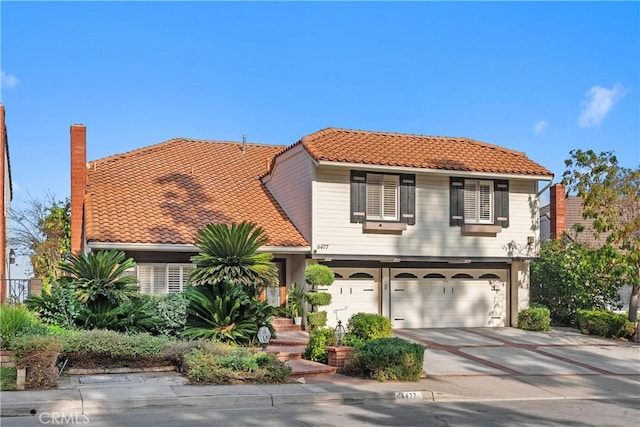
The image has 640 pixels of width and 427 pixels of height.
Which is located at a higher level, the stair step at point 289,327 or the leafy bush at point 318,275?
the leafy bush at point 318,275

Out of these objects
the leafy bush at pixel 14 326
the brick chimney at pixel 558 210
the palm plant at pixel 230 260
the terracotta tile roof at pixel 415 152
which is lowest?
the leafy bush at pixel 14 326

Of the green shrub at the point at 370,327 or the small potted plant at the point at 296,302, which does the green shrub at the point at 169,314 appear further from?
the small potted plant at the point at 296,302

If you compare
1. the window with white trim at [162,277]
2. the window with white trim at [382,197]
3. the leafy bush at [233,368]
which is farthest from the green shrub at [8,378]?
the window with white trim at [382,197]

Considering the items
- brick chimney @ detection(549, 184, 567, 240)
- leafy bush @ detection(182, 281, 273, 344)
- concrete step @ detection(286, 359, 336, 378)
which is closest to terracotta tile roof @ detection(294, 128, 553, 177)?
brick chimney @ detection(549, 184, 567, 240)

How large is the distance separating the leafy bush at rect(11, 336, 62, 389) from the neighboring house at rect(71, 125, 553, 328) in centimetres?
756

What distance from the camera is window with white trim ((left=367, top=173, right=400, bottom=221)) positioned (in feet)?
72.2

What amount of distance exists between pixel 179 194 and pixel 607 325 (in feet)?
48.1

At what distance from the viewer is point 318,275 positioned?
2017 centimetres

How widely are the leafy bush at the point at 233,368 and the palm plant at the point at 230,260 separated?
2829 mm

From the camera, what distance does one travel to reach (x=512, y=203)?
23.6m

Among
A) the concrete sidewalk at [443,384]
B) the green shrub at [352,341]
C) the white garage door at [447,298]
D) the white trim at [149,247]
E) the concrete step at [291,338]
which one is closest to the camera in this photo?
the concrete sidewalk at [443,384]

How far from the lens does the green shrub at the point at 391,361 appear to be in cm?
1431

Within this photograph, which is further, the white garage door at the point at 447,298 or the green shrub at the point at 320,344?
the white garage door at the point at 447,298

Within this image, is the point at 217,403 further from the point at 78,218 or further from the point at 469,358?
the point at 78,218
